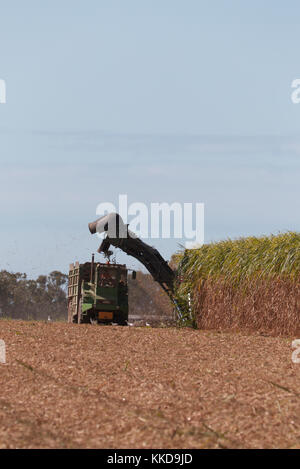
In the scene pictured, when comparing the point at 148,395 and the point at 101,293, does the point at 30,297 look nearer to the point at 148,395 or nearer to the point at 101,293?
the point at 101,293

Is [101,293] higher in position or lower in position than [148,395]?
higher

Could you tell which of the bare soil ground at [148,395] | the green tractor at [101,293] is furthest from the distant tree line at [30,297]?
the bare soil ground at [148,395]

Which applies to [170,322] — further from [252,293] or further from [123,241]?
[252,293]

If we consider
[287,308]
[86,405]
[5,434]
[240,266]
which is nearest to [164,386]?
[86,405]

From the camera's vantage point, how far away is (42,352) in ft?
46.7

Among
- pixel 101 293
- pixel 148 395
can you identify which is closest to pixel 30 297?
pixel 101 293

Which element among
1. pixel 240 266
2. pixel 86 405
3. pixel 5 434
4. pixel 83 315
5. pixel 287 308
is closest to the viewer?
pixel 5 434

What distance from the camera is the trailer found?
76.2 ft

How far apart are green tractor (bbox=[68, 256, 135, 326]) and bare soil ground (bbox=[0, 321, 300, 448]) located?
7048mm

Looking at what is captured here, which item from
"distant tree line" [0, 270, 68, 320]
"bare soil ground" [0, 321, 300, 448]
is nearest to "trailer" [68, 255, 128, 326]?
"bare soil ground" [0, 321, 300, 448]

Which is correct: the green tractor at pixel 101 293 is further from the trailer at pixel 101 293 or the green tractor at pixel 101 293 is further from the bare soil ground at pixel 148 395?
the bare soil ground at pixel 148 395

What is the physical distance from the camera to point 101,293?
915 inches

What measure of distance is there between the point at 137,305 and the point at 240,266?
25.8 meters
